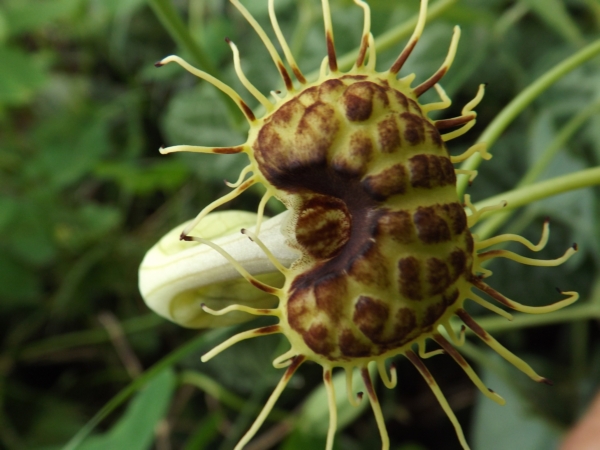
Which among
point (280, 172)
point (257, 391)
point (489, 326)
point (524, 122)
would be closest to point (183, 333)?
point (257, 391)

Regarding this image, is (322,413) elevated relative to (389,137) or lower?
lower

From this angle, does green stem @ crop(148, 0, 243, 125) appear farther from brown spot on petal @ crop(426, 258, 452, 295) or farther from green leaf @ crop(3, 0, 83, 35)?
green leaf @ crop(3, 0, 83, 35)

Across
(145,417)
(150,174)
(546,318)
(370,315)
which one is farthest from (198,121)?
(370,315)

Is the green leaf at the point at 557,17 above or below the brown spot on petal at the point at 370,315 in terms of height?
above

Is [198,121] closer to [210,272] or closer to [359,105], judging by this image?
[210,272]

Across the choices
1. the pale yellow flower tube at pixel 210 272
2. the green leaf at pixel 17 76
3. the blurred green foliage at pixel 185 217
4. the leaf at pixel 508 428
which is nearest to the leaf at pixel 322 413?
the blurred green foliage at pixel 185 217

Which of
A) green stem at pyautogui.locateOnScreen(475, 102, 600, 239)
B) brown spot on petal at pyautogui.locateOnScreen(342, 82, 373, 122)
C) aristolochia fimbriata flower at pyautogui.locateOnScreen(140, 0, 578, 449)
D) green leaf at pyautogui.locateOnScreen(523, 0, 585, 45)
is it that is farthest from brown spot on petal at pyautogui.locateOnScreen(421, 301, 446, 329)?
green leaf at pyautogui.locateOnScreen(523, 0, 585, 45)

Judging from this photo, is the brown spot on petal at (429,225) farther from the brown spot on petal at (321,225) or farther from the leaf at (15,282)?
the leaf at (15,282)
